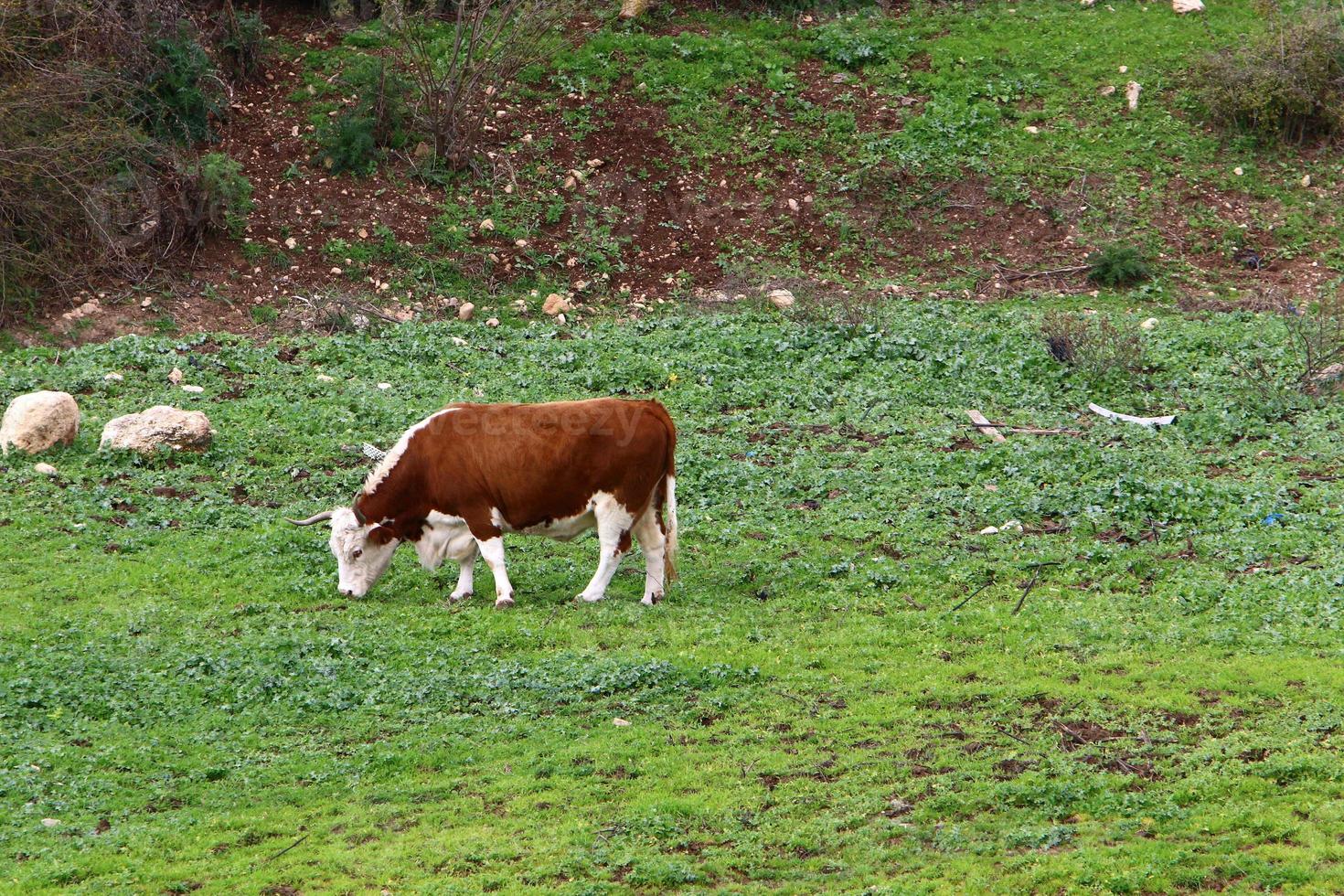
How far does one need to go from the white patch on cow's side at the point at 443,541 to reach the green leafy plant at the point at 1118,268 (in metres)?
15.4

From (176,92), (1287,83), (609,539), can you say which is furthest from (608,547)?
(1287,83)

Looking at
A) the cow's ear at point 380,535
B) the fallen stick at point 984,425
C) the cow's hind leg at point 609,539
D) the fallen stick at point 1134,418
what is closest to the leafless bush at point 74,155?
the cow's ear at point 380,535

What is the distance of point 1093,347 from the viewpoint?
1973 cm

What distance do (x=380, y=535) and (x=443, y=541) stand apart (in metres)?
0.60

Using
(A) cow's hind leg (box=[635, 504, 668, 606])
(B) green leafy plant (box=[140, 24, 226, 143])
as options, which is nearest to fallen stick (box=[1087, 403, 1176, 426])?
(A) cow's hind leg (box=[635, 504, 668, 606])

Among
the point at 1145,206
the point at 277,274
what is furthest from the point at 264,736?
the point at 1145,206

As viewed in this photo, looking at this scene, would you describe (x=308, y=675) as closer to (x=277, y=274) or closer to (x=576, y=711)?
(x=576, y=711)

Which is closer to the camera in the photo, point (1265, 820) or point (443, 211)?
point (1265, 820)

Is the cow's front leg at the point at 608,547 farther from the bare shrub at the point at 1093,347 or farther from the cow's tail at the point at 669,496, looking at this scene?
the bare shrub at the point at 1093,347

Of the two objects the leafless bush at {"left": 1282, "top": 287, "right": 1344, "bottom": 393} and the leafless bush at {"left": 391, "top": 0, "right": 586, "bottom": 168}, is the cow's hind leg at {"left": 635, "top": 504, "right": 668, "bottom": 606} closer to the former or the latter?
the leafless bush at {"left": 1282, "top": 287, "right": 1344, "bottom": 393}

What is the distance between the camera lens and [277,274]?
2417cm

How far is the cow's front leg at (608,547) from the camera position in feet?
42.4

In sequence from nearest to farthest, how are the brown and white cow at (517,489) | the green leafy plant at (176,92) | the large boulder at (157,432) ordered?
the brown and white cow at (517,489)
the large boulder at (157,432)
the green leafy plant at (176,92)

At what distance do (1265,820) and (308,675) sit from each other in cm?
701
